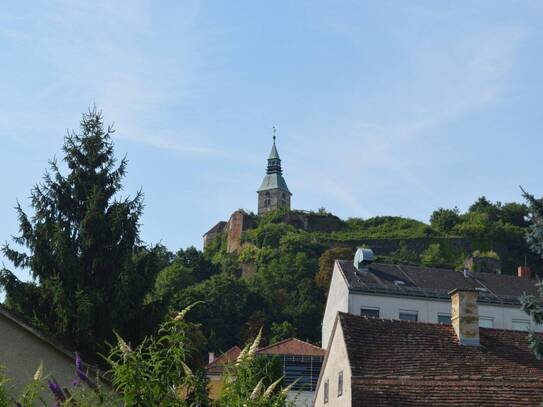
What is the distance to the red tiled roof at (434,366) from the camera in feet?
66.5

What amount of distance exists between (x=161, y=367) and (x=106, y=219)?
18301mm

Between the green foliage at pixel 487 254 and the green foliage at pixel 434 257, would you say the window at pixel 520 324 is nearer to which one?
the green foliage at pixel 434 257

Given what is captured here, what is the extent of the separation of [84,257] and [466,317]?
9.12 m

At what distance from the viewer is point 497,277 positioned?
198 feet

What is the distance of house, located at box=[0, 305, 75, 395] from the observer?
52.7ft

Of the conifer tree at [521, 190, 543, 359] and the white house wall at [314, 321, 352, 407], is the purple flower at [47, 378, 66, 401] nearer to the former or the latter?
the conifer tree at [521, 190, 543, 359]

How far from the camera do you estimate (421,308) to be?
5056 cm

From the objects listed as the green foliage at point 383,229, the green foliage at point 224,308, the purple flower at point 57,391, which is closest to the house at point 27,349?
the purple flower at point 57,391

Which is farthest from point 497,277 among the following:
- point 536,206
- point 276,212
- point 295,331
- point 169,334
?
point 276,212

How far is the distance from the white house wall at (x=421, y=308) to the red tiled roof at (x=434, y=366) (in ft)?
80.9

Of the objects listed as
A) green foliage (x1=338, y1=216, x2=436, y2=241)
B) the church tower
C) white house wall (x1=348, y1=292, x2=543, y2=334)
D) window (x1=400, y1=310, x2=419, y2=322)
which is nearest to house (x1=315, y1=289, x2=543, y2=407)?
white house wall (x1=348, y1=292, x2=543, y2=334)

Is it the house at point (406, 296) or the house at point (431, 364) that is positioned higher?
A: the house at point (406, 296)

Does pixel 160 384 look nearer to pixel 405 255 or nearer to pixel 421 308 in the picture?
pixel 421 308

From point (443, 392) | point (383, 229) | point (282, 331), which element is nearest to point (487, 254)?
point (383, 229)
